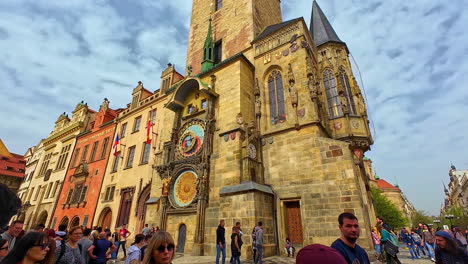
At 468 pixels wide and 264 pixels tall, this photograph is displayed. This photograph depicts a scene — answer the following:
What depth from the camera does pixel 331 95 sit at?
46.8 ft

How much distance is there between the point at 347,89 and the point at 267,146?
22.4ft

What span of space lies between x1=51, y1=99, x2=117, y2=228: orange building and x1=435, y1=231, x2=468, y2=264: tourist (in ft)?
73.6

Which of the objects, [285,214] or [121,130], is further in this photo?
[121,130]

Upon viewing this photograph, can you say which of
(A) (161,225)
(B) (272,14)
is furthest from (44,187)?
(B) (272,14)

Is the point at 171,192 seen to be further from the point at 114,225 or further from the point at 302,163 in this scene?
the point at 114,225

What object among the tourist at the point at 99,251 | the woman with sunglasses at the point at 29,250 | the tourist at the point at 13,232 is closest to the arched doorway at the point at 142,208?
the tourist at the point at 99,251

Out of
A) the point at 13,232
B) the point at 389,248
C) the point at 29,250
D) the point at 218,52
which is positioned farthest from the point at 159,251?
the point at 218,52

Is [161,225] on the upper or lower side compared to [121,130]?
lower

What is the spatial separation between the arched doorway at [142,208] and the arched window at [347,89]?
48.6 ft

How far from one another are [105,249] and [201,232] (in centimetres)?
593

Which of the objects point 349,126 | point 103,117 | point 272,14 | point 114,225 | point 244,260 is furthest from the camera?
point 103,117

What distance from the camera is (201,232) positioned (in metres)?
10.3

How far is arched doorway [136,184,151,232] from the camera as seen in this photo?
15731 millimetres

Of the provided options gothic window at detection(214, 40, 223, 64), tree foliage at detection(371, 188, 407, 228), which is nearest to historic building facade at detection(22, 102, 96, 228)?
gothic window at detection(214, 40, 223, 64)
